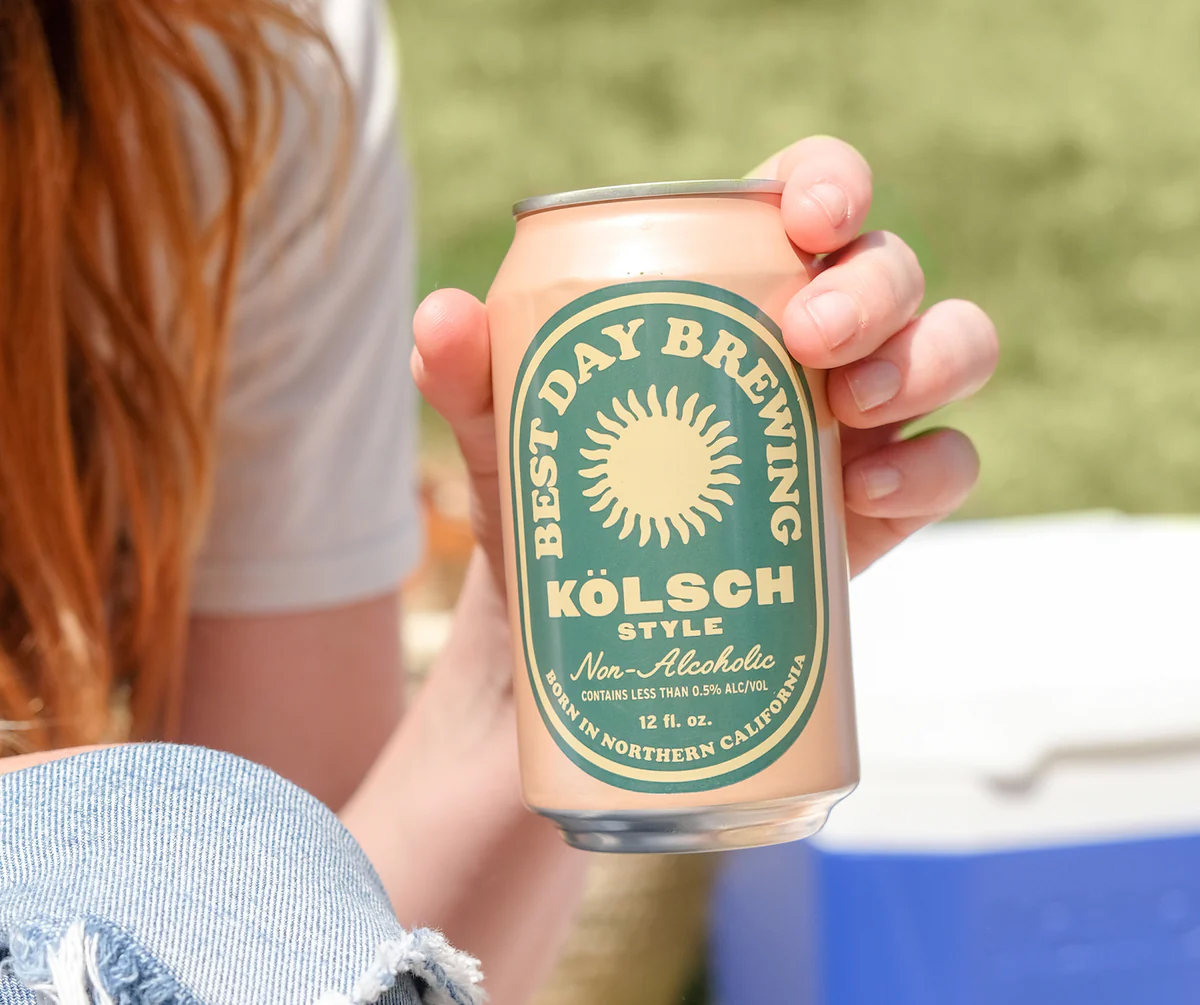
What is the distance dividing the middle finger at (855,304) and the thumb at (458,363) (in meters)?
0.16

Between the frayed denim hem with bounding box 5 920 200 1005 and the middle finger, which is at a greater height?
the middle finger

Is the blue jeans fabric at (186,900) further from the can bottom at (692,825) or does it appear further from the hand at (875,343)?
the hand at (875,343)

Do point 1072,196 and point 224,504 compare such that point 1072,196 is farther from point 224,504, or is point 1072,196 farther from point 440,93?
point 224,504

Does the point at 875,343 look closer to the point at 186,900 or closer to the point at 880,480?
the point at 880,480

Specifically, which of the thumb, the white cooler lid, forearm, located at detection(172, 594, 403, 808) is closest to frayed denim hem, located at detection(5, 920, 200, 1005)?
the thumb

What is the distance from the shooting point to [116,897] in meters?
0.61

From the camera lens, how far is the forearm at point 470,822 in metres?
0.97

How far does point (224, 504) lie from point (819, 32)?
7.22 feet

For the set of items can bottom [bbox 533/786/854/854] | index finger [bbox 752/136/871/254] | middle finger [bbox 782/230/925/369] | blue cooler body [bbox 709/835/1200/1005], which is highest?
index finger [bbox 752/136/871/254]

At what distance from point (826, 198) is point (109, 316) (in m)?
0.59

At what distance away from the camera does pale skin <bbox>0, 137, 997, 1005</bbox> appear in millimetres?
721

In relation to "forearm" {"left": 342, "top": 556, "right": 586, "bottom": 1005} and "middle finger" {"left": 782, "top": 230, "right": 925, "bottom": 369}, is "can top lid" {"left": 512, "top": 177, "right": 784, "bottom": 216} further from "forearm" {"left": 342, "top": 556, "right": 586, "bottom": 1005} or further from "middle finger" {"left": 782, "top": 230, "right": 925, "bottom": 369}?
"forearm" {"left": 342, "top": 556, "right": 586, "bottom": 1005}

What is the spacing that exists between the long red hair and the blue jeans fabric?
30 centimetres

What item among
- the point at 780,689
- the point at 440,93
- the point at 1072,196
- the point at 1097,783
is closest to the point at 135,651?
the point at 780,689
